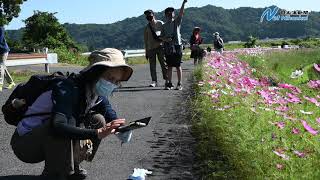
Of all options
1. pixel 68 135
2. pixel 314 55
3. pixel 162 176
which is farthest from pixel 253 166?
pixel 314 55

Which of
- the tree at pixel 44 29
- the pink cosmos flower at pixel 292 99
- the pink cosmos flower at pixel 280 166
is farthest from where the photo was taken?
the tree at pixel 44 29

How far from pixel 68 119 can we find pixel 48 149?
291 mm

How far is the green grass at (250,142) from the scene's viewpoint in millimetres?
3467

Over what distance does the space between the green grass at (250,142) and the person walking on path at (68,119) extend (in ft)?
3.12

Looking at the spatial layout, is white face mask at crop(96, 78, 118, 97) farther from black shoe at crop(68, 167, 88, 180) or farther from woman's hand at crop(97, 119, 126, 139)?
black shoe at crop(68, 167, 88, 180)

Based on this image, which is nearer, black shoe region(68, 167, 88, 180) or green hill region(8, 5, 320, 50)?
black shoe region(68, 167, 88, 180)

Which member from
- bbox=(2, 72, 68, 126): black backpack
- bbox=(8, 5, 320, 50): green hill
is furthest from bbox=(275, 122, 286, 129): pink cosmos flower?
bbox=(8, 5, 320, 50): green hill

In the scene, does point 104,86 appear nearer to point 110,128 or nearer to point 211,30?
point 110,128

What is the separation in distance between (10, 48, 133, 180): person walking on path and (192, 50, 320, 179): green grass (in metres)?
0.95

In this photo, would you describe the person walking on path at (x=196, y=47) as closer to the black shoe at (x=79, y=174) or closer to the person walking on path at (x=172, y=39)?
the person walking on path at (x=172, y=39)

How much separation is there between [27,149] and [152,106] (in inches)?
189

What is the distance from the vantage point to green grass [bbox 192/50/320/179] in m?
3.47

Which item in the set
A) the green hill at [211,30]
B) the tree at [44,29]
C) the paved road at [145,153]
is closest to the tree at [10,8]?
the tree at [44,29]

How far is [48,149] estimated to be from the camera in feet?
11.6
